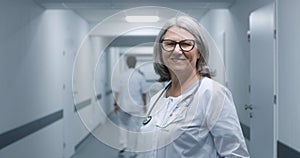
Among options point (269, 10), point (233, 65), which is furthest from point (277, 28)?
point (233, 65)

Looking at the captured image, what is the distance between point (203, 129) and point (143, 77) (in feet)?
4.50

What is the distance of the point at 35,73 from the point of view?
3.11 meters

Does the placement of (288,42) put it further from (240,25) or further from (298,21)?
(240,25)

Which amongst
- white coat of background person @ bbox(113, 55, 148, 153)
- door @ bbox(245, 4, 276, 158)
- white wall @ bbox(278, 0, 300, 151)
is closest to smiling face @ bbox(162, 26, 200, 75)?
white coat of background person @ bbox(113, 55, 148, 153)

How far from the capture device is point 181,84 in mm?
866

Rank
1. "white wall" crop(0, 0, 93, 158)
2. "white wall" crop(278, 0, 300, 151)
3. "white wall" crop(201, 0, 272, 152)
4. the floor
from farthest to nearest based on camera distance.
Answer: the floor < "white wall" crop(201, 0, 272, 152) < "white wall" crop(0, 0, 93, 158) < "white wall" crop(278, 0, 300, 151)

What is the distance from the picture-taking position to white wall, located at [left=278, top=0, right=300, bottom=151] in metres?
1.78

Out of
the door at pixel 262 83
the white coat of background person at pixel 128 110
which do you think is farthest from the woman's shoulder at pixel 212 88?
the door at pixel 262 83

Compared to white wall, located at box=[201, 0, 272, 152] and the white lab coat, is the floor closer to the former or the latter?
white wall, located at box=[201, 0, 272, 152]

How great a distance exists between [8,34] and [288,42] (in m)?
1.76

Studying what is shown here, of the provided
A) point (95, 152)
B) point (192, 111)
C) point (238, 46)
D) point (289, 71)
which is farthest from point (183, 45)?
point (95, 152)

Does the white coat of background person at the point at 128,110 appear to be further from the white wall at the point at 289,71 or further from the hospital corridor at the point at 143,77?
the white wall at the point at 289,71

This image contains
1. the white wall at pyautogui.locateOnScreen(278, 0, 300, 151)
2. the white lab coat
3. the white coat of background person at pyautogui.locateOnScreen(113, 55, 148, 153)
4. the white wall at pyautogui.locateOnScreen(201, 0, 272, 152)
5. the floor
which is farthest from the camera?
the floor

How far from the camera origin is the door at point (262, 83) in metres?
2.16
